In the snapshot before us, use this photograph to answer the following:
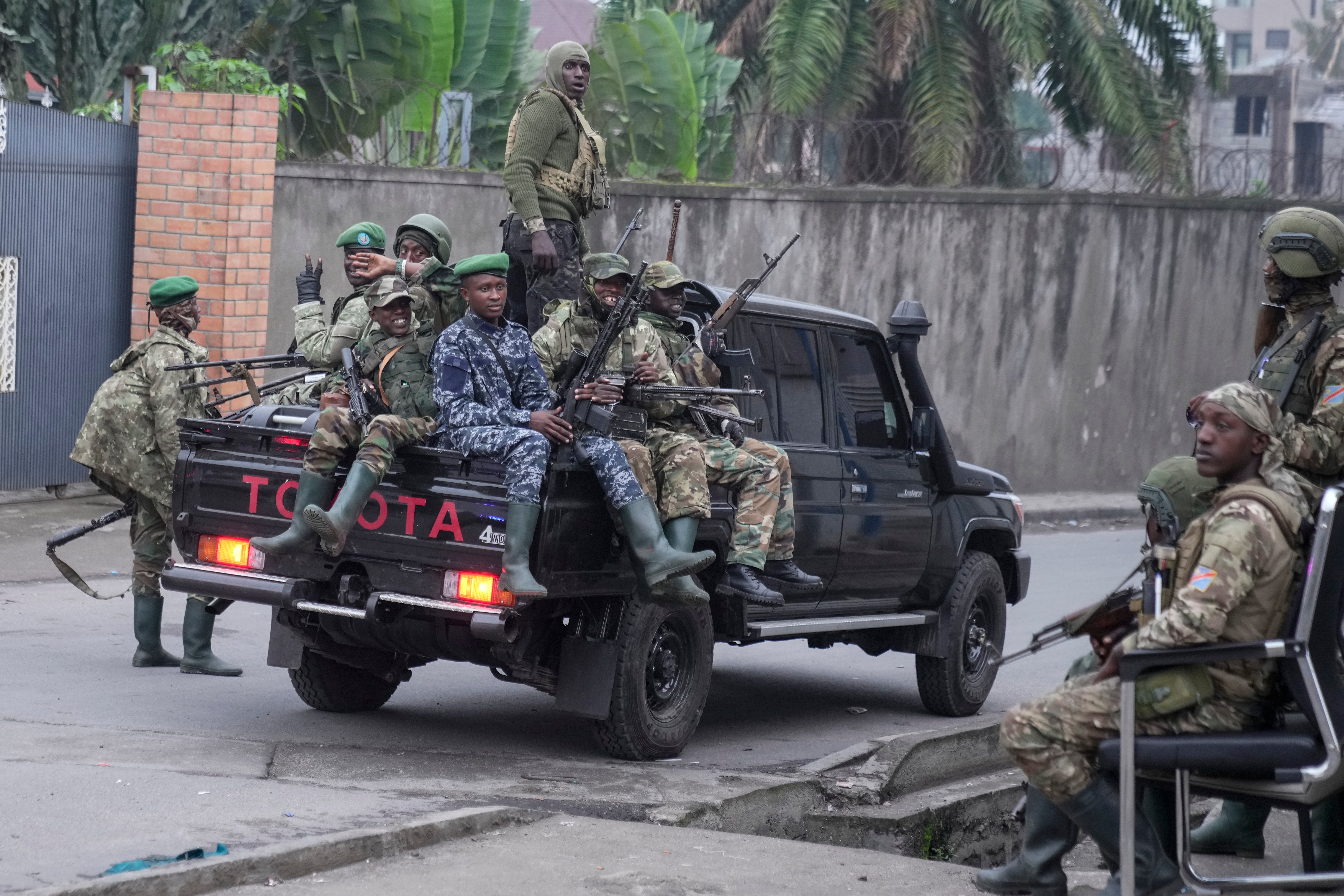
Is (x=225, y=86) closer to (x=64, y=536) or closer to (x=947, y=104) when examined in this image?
(x=64, y=536)

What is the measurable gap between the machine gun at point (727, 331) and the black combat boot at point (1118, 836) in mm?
3203

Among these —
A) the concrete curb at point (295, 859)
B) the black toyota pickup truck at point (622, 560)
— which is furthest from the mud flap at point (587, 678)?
the concrete curb at point (295, 859)

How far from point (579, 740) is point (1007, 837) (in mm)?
1911

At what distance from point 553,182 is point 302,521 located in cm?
254

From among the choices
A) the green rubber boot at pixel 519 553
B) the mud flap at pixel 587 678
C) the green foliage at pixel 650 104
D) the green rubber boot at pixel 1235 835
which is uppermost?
the green foliage at pixel 650 104

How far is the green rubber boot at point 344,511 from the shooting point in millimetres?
6434

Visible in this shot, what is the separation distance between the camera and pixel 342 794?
597 centimetres

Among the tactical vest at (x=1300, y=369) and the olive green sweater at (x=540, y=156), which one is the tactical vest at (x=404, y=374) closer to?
the olive green sweater at (x=540, y=156)

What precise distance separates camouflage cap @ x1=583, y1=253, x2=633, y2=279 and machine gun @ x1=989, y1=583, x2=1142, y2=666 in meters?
2.67

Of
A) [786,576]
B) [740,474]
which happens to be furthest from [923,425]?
[740,474]

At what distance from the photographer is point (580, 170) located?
8.51 meters

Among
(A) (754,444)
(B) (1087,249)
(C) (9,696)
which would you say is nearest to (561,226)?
(A) (754,444)

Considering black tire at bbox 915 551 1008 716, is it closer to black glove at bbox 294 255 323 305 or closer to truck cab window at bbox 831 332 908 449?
truck cab window at bbox 831 332 908 449

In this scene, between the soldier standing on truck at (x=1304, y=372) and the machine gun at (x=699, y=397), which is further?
the machine gun at (x=699, y=397)
